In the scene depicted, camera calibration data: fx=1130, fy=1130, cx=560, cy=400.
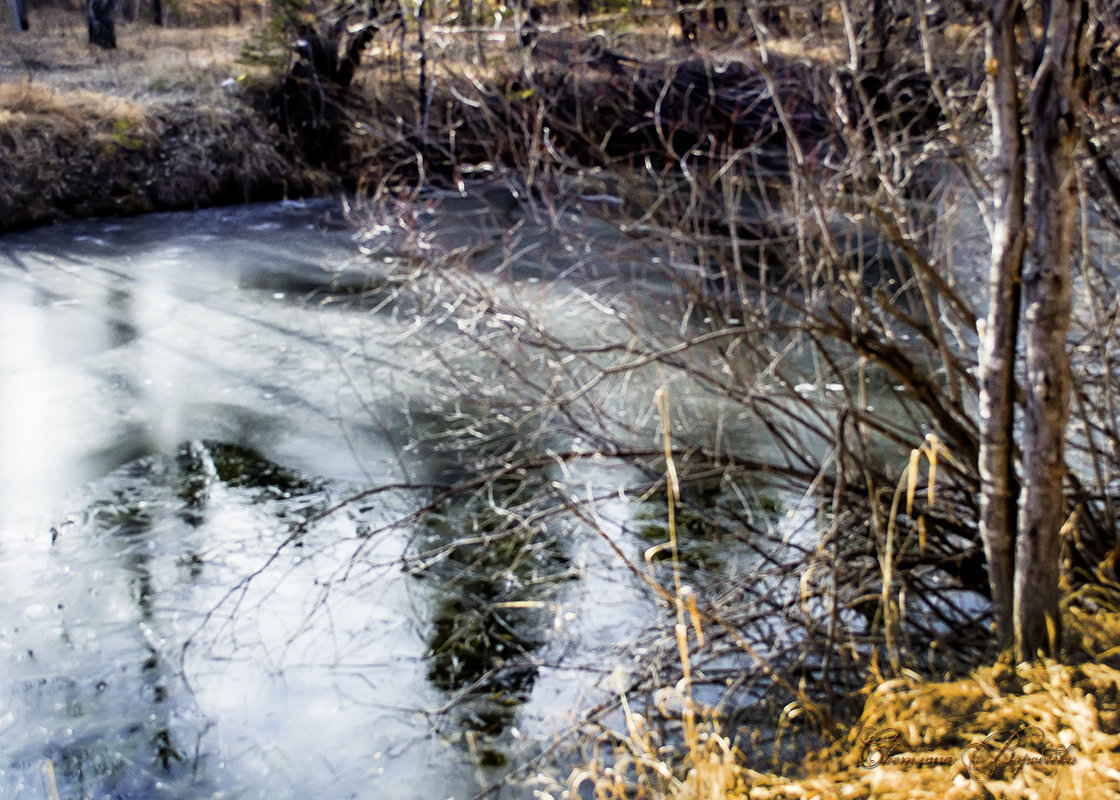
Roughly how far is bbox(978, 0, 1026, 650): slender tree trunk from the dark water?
121 cm

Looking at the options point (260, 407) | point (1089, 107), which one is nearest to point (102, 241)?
point (260, 407)

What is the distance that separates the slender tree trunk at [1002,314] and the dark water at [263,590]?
3.97 feet

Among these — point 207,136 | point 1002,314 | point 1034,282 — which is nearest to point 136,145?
point 207,136

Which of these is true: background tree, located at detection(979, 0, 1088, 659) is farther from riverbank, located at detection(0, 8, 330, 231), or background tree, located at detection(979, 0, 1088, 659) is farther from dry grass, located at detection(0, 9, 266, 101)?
dry grass, located at detection(0, 9, 266, 101)

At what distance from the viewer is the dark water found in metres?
3.65

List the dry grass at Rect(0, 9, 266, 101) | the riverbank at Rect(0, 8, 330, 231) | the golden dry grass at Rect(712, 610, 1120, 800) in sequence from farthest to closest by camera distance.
Answer: the dry grass at Rect(0, 9, 266, 101), the riverbank at Rect(0, 8, 330, 231), the golden dry grass at Rect(712, 610, 1120, 800)

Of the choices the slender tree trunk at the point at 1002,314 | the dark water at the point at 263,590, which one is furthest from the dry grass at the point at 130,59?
the slender tree trunk at the point at 1002,314

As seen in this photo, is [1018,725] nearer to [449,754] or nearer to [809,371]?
[449,754]

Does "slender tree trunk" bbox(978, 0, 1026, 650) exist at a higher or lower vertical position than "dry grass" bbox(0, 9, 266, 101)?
lower

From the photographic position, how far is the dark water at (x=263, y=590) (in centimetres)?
365

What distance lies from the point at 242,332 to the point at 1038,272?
6588 millimetres

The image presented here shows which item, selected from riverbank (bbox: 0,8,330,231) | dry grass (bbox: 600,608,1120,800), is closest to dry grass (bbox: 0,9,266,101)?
riverbank (bbox: 0,8,330,231)

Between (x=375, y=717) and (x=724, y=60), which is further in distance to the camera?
(x=724, y=60)

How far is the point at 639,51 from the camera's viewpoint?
290 inches
